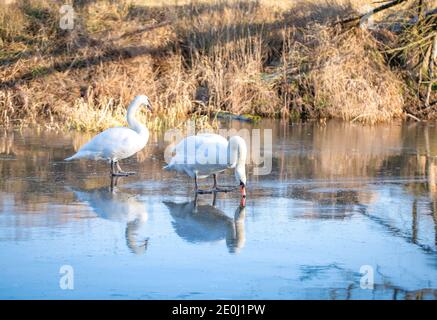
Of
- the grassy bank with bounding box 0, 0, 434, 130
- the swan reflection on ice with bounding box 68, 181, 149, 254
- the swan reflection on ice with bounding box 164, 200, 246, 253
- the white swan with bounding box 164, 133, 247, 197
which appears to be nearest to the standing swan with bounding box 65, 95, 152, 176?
the swan reflection on ice with bounding box 68, 181, 149, 254

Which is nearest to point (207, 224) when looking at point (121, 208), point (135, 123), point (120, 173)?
point (121, 208)

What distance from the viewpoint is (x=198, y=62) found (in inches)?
877

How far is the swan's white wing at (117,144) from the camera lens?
467 inches

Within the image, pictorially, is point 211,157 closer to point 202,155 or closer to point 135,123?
point 202,155

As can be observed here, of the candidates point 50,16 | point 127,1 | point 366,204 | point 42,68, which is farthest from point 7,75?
point 366,204

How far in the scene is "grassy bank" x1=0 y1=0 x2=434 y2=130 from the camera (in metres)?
20.6

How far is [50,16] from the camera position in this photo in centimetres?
2412

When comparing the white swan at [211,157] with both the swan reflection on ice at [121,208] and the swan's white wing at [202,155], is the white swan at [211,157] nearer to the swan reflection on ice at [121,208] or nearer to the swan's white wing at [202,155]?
the swan's white wing at [202,155]

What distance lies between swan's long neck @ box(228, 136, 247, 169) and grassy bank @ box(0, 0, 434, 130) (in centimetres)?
817

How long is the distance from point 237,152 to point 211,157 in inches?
15.3

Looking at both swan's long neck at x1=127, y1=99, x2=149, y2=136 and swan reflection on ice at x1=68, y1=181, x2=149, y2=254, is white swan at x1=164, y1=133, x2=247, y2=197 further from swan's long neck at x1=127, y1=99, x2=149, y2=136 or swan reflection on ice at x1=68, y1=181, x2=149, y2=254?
swan's long neck at x1=127, y1=99, x2=149, y2=136

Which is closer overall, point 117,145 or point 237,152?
point 237,152

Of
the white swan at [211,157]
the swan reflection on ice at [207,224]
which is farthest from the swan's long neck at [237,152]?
the swan reflection on ice at [207,224]

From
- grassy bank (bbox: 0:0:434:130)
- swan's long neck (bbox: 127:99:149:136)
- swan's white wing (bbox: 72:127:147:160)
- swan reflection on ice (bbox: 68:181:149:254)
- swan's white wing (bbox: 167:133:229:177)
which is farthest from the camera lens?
grassy bank (bbox: 0:0:434:130)
